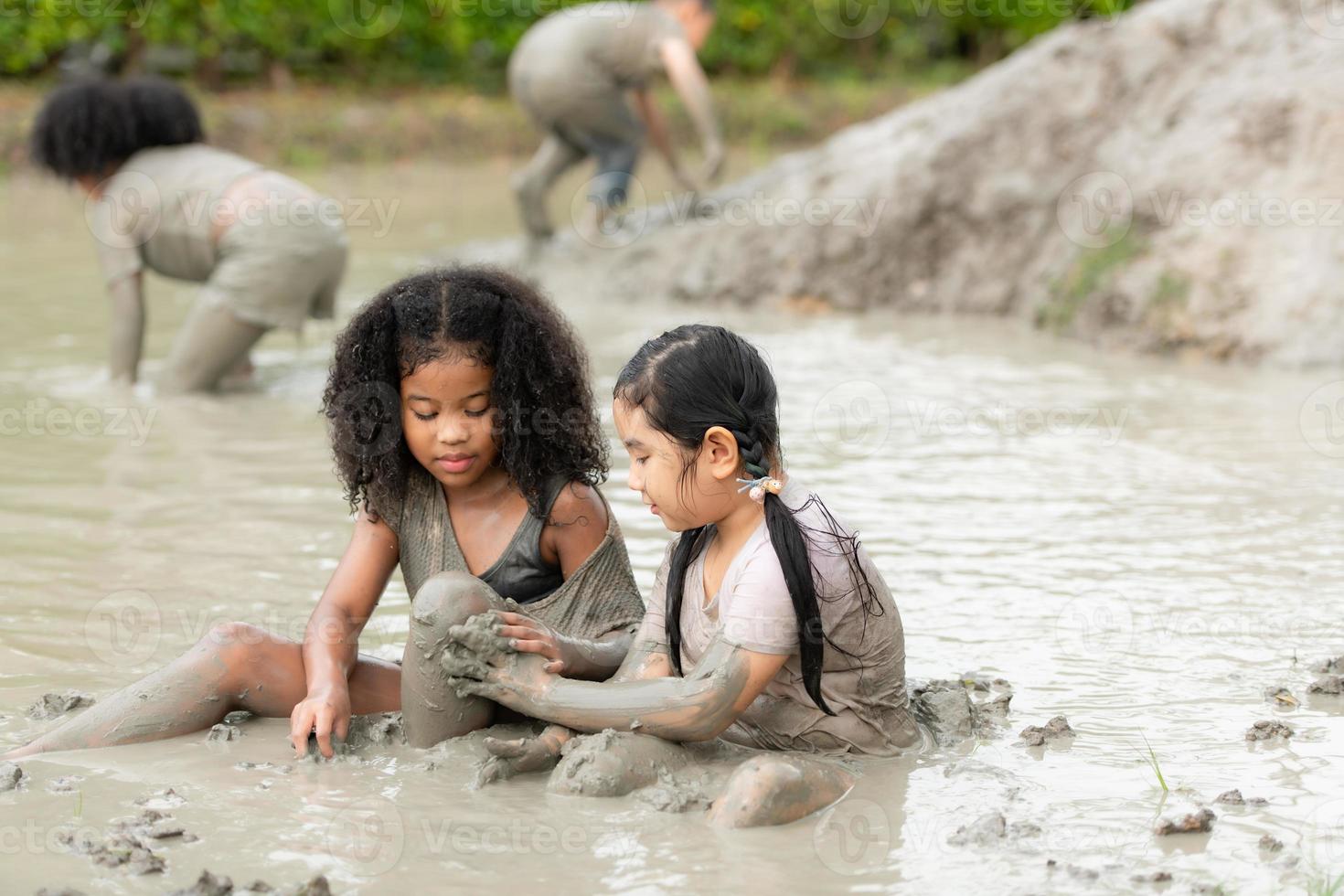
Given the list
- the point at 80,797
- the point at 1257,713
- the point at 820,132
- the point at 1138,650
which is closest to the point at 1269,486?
the point at 1138,650

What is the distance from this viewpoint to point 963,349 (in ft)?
23.8

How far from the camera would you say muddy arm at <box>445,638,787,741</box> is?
273 centimetres

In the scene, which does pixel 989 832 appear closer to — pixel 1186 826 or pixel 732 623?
pixel 1186 826

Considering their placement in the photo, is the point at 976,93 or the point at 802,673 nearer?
the point at 802,673

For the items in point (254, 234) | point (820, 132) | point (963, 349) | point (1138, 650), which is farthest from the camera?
point (820, 132)

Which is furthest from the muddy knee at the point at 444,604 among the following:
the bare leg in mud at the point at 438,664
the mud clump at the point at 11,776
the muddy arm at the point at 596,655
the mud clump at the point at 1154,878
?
the mud clump at the point at 1154,878

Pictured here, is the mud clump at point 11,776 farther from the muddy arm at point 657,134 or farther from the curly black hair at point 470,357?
the muddy arm at point 657,134

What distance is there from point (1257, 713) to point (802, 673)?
996 mm

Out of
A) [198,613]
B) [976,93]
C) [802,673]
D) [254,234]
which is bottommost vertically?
[198,613]

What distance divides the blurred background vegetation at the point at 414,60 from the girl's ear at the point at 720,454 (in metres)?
11.1

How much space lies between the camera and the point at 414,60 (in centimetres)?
1717

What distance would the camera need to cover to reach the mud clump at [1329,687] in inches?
127

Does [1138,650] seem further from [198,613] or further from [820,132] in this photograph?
[820,132]

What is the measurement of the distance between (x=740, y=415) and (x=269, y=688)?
3.73ft
